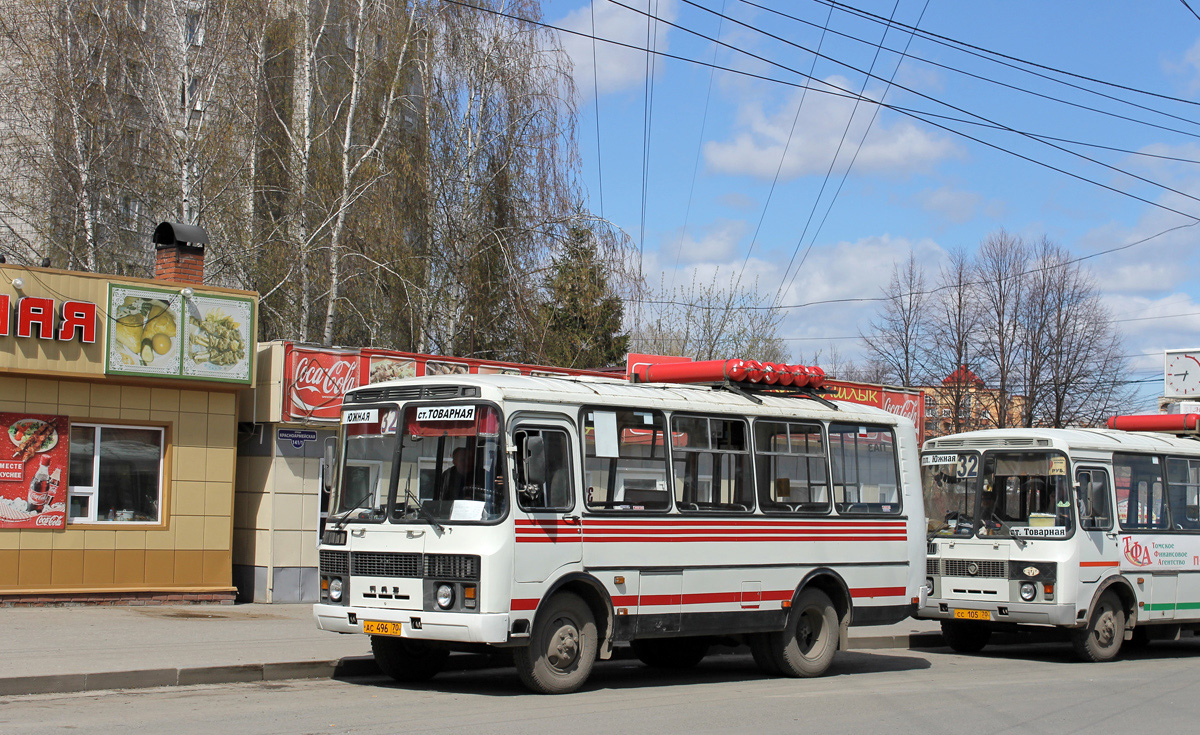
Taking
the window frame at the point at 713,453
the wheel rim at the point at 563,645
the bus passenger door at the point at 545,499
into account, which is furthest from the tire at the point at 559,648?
the window frame at the point at 713,453

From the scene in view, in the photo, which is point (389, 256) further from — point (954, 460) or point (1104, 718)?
point (1104, 718)

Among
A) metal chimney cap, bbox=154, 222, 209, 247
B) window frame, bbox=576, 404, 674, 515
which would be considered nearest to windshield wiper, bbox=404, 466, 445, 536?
window frame, bbox=576, 404, 674, 515

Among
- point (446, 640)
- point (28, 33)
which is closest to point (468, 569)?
point (446, 640)

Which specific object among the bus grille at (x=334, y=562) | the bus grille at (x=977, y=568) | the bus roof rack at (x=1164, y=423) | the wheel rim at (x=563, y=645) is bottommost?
the wheel rim at (x=563, y=645)

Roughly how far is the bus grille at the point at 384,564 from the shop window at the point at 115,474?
7666 mm

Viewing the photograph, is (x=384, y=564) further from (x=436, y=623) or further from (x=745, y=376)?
(x=745, y=376)

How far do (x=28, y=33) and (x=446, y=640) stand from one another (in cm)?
2084

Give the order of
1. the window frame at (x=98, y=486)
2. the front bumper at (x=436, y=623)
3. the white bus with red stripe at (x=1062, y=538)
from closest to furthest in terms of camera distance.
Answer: the front bumper at (x=436, y=623) → the white bus with red stripe at (x=1062, y=538) → the window frame at (x=98, y=486)

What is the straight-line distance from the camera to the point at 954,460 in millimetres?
15656

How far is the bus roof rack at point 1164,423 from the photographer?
18031 millimetres

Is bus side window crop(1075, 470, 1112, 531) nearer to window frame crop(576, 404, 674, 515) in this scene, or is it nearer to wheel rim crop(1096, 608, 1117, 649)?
wheel rim crop(1096, 608, 1117, 649)

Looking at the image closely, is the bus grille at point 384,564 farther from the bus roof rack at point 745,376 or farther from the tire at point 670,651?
the bus roof rack at point 745,376

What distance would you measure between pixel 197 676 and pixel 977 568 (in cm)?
949

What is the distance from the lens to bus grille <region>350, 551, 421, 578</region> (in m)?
10.2
